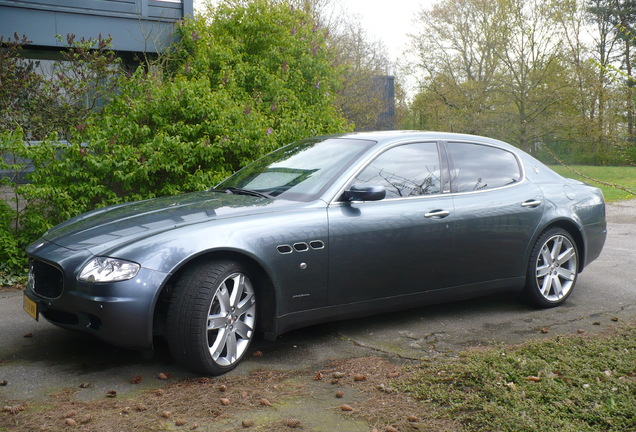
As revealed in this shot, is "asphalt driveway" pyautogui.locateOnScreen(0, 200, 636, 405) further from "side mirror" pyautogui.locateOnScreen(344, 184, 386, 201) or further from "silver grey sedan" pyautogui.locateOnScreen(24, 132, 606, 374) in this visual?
"side mirror" pyautogui.locateOnScreen(344, 184, 386, 201)

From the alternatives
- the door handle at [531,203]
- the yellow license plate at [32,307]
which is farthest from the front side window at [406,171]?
the yellow license plate at [32,307]

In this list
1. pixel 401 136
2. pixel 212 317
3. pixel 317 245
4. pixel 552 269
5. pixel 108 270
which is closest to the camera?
pixel 108 270

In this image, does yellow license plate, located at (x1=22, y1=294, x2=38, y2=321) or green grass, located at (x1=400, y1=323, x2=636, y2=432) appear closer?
green grass, located at (x1=400, y1=323, x2=636, y2=432)

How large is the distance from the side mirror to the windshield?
0.21 m

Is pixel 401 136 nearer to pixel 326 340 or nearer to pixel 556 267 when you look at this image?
pixel 326 340

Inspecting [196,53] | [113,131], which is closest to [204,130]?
[113,131]

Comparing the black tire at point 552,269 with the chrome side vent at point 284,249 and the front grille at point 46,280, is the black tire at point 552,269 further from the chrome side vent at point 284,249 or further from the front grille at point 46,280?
the front grille at point 46,280

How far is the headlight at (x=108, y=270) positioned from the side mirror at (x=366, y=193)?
1607mm

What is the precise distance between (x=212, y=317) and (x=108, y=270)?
691 millimetres

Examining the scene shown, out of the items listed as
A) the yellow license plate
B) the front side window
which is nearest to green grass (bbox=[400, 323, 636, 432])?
the front side window

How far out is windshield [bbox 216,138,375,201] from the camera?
499 cm

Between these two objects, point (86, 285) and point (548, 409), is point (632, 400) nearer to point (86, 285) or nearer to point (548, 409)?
point (548, 409)

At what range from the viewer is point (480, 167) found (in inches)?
229

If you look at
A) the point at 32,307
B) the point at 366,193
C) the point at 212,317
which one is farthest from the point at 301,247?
the point at 32,307
